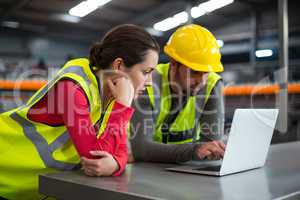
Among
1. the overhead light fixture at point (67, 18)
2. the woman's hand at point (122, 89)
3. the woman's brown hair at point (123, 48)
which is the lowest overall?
the woman's hand at point (122, 89)

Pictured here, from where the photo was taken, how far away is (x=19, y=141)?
3.46ft

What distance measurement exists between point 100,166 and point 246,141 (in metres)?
0.36

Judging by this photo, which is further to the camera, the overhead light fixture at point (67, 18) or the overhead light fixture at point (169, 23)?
the overhead light fixture at point (67, 18)

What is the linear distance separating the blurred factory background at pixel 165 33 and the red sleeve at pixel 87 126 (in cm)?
74

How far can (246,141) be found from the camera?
0.86 meters

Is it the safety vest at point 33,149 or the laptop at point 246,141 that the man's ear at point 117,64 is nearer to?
the safety vest at point 33,149

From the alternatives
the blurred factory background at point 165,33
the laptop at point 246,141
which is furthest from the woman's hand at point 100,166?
the blurred factory background at point 165,33

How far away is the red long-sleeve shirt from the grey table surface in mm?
67

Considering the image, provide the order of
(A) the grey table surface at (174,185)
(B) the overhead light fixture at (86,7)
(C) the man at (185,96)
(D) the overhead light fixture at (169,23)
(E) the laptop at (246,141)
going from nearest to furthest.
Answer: (A) the grey table surface at (174,185) < (E) the laptop at (246,141) < (C) the man at (185,96) < (B) the overhead light fixture at (86,7) < (D) the overhead light fixture at (169,23)

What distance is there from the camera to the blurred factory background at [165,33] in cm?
310

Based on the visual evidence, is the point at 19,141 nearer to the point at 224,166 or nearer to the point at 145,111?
the point at 145,111

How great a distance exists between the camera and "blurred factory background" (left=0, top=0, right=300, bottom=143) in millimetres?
3100

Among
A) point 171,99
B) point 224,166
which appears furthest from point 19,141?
point 171,99

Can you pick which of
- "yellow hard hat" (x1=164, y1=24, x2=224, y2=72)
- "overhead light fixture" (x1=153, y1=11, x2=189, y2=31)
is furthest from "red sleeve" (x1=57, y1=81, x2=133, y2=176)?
"overhead light fixture" (x1=153, y1=11, x2=189, y2=31)
